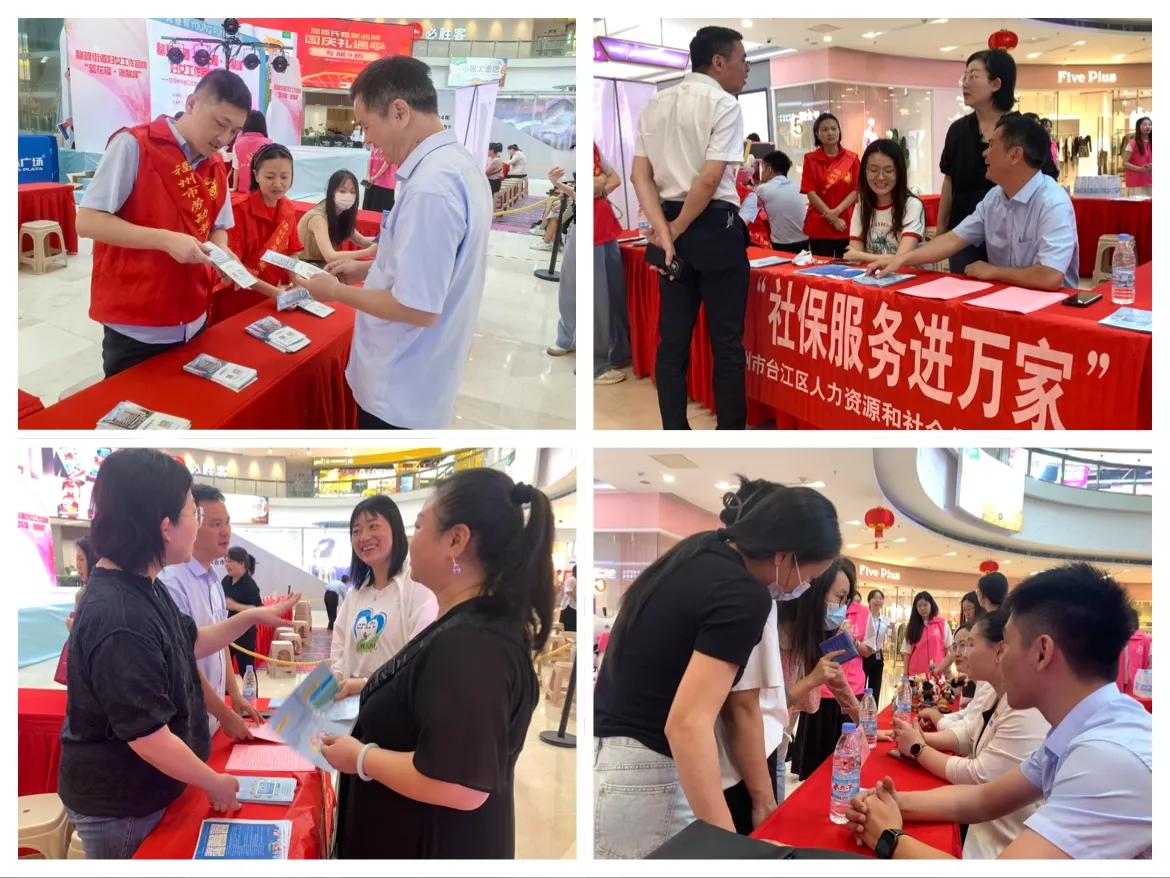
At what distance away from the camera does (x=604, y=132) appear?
226 inches

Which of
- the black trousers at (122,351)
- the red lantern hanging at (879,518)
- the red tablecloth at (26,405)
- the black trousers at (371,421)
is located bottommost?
the red lantern hanging at (879,518)

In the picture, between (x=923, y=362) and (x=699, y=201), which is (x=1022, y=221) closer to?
(x=923, y=362)

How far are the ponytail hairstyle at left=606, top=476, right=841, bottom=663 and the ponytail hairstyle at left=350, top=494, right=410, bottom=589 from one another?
44 centimetres

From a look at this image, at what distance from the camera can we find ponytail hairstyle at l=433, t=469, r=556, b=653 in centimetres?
156

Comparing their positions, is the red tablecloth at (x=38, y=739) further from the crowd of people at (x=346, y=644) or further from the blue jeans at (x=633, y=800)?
the blue jeans at (x=633, y=800)

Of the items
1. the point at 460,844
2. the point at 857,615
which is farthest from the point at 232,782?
the point at 857,615

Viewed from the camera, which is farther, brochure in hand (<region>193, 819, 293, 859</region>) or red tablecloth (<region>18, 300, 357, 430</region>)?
red tablecloth (<region>18, 300, 357, 430</region>)

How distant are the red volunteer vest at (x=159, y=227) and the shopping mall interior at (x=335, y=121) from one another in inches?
2.8

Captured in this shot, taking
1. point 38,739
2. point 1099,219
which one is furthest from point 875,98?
point 38,739

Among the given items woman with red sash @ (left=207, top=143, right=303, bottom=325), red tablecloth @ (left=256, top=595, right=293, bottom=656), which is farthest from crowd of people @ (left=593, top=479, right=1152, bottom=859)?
woman with red sash @ (left=207, top=143, right=303, bottom=325)

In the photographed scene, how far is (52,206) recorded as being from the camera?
224cm

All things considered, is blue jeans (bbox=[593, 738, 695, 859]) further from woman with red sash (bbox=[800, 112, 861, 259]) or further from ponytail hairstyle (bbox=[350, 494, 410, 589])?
woman with red sash (bbox=[800, 112, 861, 259])

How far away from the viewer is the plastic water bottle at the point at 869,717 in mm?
1983

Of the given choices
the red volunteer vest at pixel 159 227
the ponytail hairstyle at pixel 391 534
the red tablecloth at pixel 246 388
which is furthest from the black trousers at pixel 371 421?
the red volunteer vest at pixel 159 227
